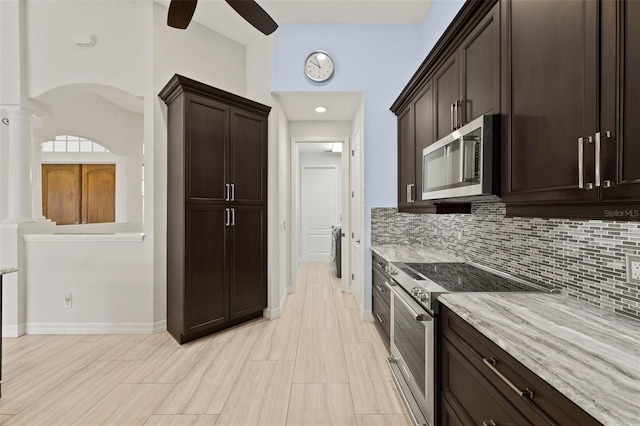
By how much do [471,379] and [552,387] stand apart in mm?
510

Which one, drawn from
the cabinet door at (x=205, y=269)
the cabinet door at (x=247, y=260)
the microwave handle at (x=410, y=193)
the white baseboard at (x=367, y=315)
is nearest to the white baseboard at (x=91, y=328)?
the cabinet door at (x=205, y=269)

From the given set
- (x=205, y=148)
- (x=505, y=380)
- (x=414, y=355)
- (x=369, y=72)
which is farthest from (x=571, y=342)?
(x=369, y=72)

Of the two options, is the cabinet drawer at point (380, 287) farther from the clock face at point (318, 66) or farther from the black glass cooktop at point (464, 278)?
the clock face at point (318, 66)

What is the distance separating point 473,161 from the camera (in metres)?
1.70

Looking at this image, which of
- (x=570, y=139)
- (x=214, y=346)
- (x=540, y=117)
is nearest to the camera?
(x=570, y=139)

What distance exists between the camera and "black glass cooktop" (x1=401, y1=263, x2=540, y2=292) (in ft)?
5.50

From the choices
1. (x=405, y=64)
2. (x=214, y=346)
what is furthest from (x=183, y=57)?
(x=214, y=346)

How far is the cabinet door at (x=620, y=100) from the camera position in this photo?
901mm

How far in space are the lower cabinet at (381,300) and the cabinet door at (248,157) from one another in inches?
59.6

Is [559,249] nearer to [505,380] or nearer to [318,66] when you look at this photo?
[505,380]

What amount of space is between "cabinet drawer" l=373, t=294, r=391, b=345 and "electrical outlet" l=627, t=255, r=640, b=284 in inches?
69.9

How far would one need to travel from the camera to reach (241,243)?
3.52 metres

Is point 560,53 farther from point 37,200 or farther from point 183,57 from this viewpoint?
point 37,200

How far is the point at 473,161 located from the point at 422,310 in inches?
33.2
